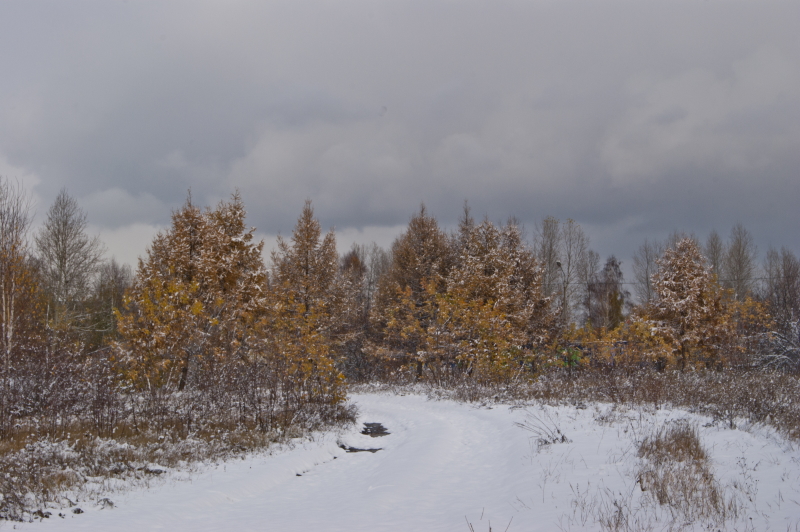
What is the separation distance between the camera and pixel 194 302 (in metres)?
16.8

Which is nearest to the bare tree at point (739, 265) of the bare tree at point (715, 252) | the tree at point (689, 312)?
the bare tree at point (715, 252)

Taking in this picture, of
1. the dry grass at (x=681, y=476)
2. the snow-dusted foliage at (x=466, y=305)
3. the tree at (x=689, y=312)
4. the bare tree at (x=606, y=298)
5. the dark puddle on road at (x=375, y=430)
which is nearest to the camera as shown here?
the dry grass at (x=681, y=476)

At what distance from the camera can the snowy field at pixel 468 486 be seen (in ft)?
18.5

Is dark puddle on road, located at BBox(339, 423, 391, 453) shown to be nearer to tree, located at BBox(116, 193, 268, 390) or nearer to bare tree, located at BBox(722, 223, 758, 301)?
tree, located at BBox(116, 193, 268, 390)

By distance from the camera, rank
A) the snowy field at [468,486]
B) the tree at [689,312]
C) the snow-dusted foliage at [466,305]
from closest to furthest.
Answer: the snowy field at [468,486] < the snow-dusted foliage at [466,305] < the tree at [689,312]

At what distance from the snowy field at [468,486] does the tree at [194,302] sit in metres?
6.78

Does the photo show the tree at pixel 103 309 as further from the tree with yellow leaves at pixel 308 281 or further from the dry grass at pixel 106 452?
the dry grass at pixel 106 452

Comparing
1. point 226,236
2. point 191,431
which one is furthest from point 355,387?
point 191,431

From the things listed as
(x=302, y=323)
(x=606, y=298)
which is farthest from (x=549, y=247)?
(x=302, y=323)

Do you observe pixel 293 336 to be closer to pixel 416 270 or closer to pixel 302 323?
pixel 302 323

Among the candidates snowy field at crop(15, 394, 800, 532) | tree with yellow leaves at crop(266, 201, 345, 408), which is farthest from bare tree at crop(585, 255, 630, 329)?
snowy field at crop(15, 394, 800, 532)

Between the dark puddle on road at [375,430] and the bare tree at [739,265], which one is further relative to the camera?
the bare tree at [739,265]

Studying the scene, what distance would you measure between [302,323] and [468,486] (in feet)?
29.8

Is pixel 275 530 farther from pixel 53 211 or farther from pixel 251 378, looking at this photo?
pixel 53 211
